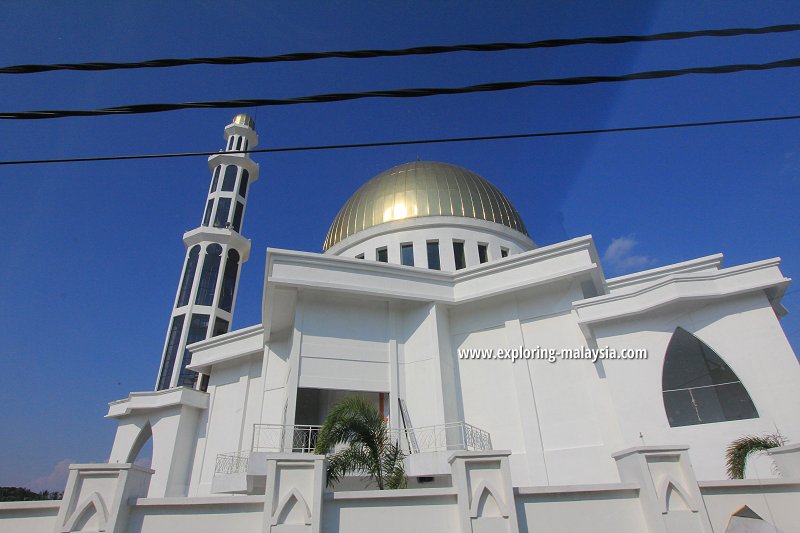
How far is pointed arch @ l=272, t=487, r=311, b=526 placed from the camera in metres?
5.59

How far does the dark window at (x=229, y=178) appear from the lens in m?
32.9

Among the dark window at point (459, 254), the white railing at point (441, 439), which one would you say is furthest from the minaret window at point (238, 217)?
the white railing at point (441, 439)

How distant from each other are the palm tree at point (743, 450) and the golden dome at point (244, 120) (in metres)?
35.8

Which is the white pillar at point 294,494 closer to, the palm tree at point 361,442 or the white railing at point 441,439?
the palm tree at point 361,442

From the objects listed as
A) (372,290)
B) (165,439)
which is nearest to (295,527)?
(372,290)

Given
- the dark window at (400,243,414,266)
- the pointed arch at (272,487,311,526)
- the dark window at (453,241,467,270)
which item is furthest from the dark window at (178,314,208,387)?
the pointed arch at (272,487,311,526)

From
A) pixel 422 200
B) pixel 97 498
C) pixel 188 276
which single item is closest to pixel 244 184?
pixel 188 276

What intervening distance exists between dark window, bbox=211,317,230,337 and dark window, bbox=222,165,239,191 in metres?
9.98

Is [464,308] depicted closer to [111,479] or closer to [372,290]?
[372,290]

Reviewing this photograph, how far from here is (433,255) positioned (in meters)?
20.5

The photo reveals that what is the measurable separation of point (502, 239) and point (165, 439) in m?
17.0

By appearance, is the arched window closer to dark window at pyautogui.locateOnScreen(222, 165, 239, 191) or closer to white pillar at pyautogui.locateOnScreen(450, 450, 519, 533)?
white pillar at pyautogui.locateOnScreen(450, 450, 519, 533)

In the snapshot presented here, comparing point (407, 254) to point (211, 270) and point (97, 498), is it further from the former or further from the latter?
point (97, 498)

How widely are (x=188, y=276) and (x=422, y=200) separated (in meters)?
16.8
